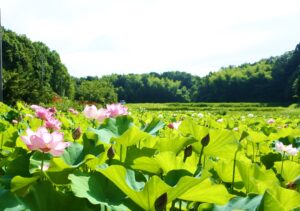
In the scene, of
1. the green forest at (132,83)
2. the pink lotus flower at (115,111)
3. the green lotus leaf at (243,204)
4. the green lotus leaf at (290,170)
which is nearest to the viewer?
the green lotus leaf at (243,204)

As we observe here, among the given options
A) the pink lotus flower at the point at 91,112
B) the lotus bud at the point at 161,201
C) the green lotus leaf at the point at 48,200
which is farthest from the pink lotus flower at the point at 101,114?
the lotus bud at the point at 161,201

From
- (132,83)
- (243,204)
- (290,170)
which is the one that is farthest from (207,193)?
(132,83)

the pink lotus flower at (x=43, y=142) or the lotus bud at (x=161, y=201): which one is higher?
the pink lotus flower at (x=43, y=142)

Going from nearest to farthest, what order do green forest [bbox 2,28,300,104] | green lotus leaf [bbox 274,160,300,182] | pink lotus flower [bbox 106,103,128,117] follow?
green lotus leaf [bbox 274,160,300,182]
pink lotus flower [bbox 106,103,128,117]
green forest [bbox 2,28,300,104]

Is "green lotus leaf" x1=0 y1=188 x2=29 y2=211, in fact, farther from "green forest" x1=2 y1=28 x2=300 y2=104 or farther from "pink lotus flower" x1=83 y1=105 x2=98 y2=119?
"green forest" x1=2 y1=28 x2=300 y2=104

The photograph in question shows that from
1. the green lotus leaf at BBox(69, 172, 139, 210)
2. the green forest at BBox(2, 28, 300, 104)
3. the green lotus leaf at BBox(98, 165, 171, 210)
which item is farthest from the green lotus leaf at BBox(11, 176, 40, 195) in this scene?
the green forest at BBox(2, 28, 300, 104)

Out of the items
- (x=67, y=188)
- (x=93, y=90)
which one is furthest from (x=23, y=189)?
(x=93, y=90)

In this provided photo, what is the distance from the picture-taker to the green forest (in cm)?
3784

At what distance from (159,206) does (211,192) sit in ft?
0.43

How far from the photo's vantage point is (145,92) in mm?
83375

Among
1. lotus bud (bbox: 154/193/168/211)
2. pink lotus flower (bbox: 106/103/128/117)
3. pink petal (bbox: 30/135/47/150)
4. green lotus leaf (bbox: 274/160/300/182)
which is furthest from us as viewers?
pink lotus flower (bbox: 106/103/128/117)

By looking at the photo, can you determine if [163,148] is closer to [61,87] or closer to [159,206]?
[159,206]

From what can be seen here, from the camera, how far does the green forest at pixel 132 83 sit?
37844mm

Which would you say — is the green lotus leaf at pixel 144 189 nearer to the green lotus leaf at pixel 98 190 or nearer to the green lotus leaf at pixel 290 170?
the green lotus leaf at pixel 98 190
